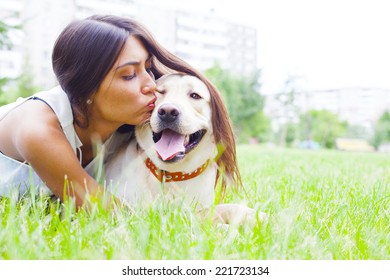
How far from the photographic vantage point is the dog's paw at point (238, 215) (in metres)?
1.26

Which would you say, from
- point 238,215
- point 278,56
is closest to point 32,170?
point 238,215

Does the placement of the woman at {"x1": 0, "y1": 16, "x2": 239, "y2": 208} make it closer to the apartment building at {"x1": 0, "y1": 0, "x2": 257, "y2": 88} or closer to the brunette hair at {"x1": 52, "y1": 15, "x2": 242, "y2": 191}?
the brunette hair at {"x1": 52, "y1": 15, "x2": 242, "y2": 191}

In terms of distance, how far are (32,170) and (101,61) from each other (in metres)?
0.44

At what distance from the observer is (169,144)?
1509mm

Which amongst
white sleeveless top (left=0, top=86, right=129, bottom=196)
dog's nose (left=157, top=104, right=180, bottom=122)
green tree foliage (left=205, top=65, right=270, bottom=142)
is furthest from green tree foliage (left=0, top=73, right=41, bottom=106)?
dog's nose (left=157, top=104, right=180, bottom=122)

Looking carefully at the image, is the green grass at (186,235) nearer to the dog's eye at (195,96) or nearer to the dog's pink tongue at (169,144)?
the dog's pink tongue at (169,144)

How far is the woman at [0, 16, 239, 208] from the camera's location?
1.38m

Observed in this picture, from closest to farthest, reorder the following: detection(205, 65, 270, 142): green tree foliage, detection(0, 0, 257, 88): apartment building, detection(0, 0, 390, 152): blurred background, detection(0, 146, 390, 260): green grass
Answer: detection(0, 146, 390, 260): green grass, detection(0, 0, 390, 152): blurred background, detection(0, 0, 257, 88): apartment building, detection(205, 65, 270, 142): green tree foliage

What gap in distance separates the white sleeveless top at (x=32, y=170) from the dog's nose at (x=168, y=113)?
23 centimetres

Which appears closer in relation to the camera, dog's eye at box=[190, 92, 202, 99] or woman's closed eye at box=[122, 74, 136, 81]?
woman's closed eye at box=[122, 74, 136, 81]

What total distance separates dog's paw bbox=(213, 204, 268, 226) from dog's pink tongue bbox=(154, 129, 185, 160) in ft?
0.75

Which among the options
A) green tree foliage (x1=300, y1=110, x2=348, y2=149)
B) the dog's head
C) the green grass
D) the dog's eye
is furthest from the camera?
green tree foliage (x1=300, y1=110, x2=348, y2=149)

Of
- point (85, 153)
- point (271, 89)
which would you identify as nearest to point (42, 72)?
point (271, 89)

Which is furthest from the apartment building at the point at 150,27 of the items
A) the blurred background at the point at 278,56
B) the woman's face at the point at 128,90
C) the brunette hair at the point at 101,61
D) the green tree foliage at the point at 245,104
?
the woman's face at the point at 128,90
